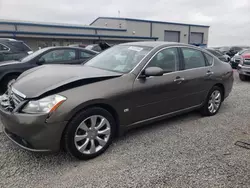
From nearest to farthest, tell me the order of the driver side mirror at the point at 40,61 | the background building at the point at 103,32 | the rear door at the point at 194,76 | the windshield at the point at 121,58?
1. the windshield at the point at 121,58
2. the rear door at the point at 194,76
3. the driver side mirror at the point at 40,61
4. the background building at the point at 103,32

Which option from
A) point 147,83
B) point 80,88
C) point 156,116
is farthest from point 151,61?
point 80,88

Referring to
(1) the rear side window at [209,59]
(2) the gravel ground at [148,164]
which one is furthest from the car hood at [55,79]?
(1) the rear side window at [209,59]

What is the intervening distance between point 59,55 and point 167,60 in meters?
4.10

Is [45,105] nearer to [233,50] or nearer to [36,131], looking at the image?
[36,131]

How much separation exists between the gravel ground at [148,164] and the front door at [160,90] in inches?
17.5

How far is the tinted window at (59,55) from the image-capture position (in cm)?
660

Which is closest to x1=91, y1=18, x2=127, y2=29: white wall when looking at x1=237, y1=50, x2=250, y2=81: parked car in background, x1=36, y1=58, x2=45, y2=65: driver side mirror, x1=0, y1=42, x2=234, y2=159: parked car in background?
x1=237, y1=50, x2=250, y2=81: parked car in background

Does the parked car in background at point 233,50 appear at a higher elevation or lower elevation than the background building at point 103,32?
lower

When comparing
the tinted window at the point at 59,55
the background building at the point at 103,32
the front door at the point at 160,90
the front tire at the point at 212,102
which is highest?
the background building at the point at 103,32

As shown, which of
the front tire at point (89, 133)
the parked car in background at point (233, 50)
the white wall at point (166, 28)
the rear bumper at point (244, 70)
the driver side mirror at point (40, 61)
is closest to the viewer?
the front tire at point (89, 133)

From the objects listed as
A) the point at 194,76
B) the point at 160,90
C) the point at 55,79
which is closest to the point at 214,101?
the point at 194,76

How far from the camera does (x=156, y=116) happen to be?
3699mm

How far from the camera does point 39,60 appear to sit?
6.36 meters

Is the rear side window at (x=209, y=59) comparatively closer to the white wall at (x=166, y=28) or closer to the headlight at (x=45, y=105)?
the headlight at (x=45, y=105)
